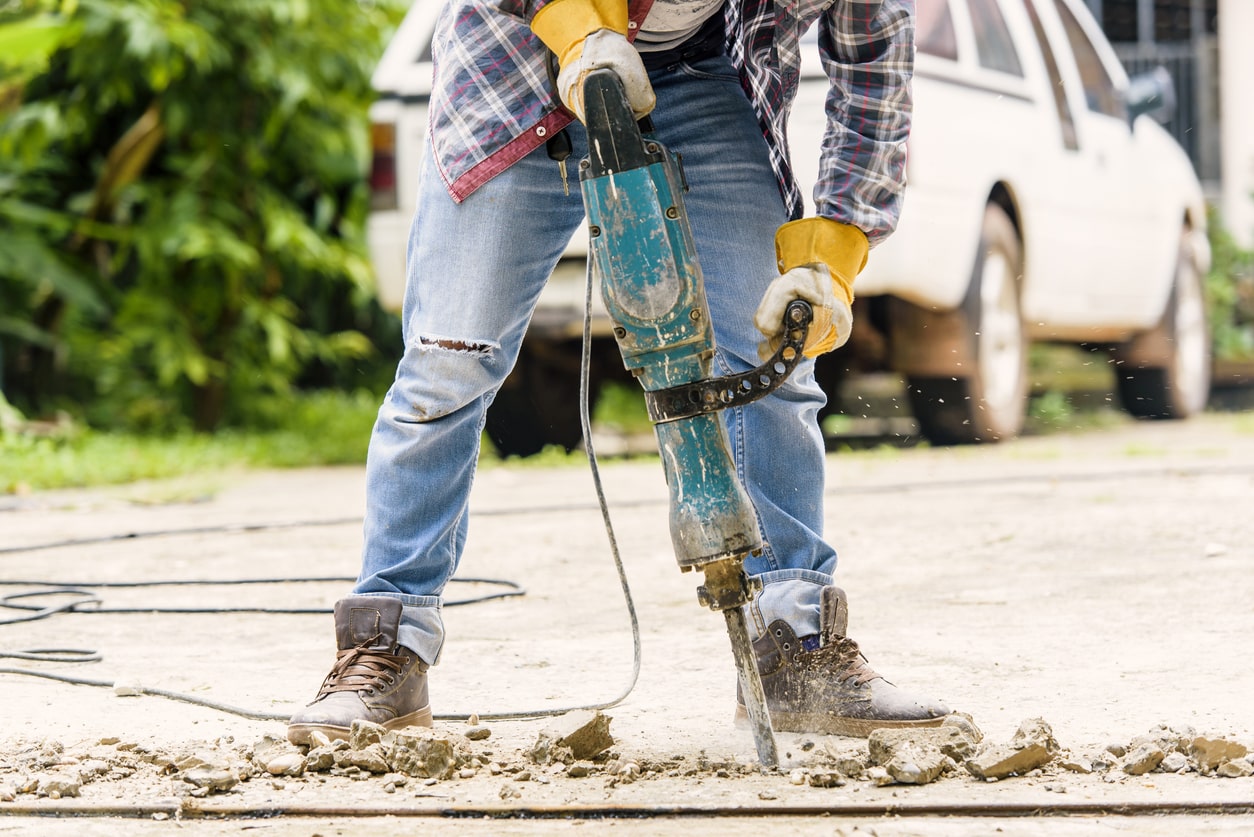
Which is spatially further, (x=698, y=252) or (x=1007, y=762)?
(x=698, y=252)

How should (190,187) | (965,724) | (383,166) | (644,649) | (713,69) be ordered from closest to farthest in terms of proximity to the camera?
(965,724), (713,69), (644,649), (383,166), (190,187)

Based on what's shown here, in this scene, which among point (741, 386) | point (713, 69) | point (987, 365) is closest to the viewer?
point (741, 386)

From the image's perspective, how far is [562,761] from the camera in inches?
82.0

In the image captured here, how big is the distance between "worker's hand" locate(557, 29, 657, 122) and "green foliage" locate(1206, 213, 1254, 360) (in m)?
8.52

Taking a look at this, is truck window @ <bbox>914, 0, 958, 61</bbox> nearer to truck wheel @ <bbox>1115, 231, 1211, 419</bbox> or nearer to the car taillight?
the car taillight

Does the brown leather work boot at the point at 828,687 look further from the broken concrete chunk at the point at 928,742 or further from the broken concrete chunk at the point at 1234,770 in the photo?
the broken concrete chunk at the point at 1234,770

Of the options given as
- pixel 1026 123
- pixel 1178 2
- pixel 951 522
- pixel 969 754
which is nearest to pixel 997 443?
pixel 1026 123

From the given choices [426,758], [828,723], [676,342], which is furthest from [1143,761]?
[426,758]

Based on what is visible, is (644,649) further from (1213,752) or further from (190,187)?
(190,187)

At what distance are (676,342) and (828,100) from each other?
54 cm

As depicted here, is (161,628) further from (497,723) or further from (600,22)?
(600,22)

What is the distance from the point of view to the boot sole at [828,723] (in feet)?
7.33

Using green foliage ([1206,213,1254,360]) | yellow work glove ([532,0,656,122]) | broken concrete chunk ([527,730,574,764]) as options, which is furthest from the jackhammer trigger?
green foliage ([1206,213,1254,360])

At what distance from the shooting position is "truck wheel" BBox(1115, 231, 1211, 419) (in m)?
7.86
